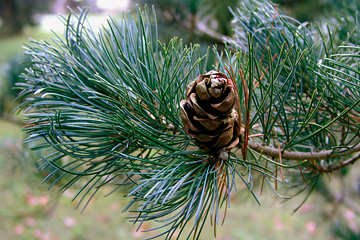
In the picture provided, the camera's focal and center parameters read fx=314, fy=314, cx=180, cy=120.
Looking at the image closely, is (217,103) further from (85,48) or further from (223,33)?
(223,33)

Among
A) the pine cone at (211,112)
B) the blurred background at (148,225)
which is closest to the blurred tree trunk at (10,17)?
the blurred background at (148,225)

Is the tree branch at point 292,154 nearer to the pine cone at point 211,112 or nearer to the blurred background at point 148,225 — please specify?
the pine cone at point 211,112

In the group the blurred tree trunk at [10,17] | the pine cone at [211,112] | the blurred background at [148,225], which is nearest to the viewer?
the pine cone at [211,112]

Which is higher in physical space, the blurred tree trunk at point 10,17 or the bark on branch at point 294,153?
the blurred tree trunk at point 10,17

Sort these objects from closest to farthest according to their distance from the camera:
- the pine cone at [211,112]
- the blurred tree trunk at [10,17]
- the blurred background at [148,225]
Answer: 1. the pine cone at [211,112]
2. the blurred background at [148,225]
3. the blurred tree trunk at [10,17]

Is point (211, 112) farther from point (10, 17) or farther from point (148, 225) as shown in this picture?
point (10, 17)

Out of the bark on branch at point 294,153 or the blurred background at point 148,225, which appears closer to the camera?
the bark on branch at point 294,153

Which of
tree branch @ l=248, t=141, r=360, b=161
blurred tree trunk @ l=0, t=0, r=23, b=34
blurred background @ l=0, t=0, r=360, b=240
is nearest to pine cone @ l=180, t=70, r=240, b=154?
tree branch @ l=248, t=141, r=360, b=161
